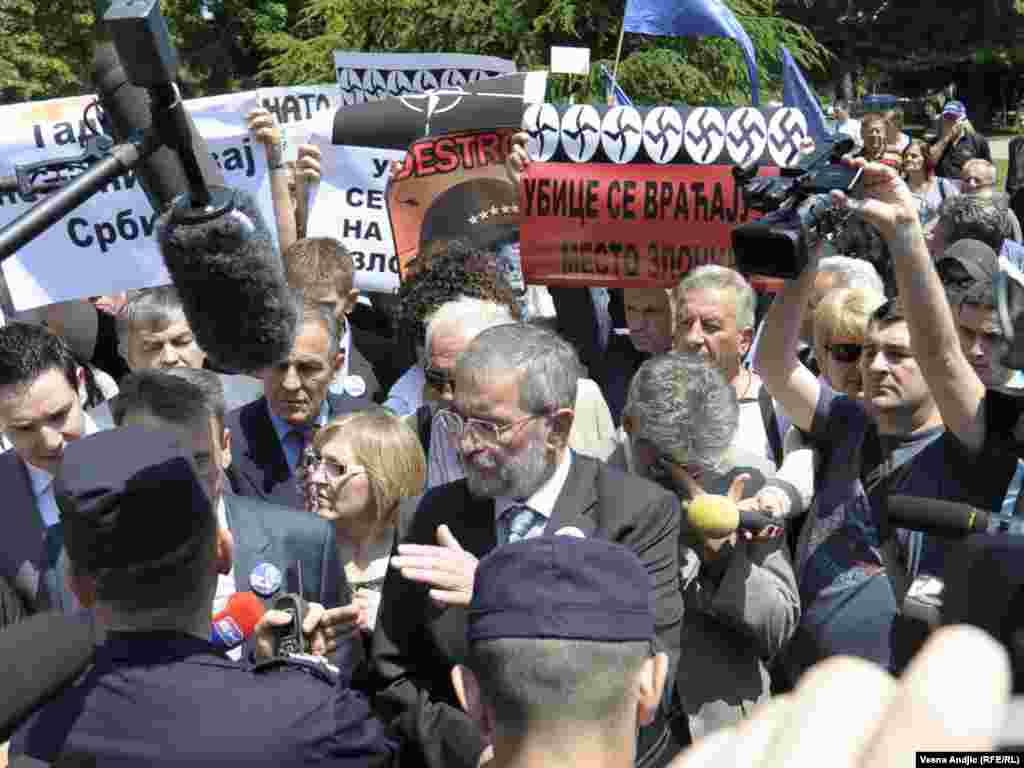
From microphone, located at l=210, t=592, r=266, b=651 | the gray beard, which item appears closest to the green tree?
the gray beard

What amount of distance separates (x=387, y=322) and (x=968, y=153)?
25.3ft

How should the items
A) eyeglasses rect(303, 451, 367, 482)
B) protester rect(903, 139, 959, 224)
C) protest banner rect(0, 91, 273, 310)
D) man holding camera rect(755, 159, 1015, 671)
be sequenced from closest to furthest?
man holding camera rect(755, 159, 1015, 671)
eyeglasses rect(303, 451, 367, 482)
protest banner rect(0, 91, 273, 310)
protester rect(903, 139, 959, 224)

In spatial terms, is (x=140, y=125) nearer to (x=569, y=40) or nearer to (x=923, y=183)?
(x=923, y=183)

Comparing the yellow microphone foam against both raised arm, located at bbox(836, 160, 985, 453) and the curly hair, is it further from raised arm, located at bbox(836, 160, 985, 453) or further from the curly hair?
the curly hair

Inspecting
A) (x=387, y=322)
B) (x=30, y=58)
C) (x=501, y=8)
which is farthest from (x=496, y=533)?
(x=30, y=58)

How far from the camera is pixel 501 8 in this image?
11.9m

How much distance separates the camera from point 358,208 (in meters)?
6.38

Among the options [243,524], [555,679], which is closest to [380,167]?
[243,524]

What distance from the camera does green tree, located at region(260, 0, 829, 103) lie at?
11570mm

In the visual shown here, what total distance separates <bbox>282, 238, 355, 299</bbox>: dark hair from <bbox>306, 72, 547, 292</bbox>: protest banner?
88cm

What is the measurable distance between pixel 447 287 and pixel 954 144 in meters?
9.04

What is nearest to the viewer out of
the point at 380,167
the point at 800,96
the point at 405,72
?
the point at 380,167

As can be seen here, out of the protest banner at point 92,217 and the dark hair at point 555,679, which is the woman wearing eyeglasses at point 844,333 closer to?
the protest banner at point 92,217

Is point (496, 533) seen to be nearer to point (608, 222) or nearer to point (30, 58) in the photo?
point (608, 222)
